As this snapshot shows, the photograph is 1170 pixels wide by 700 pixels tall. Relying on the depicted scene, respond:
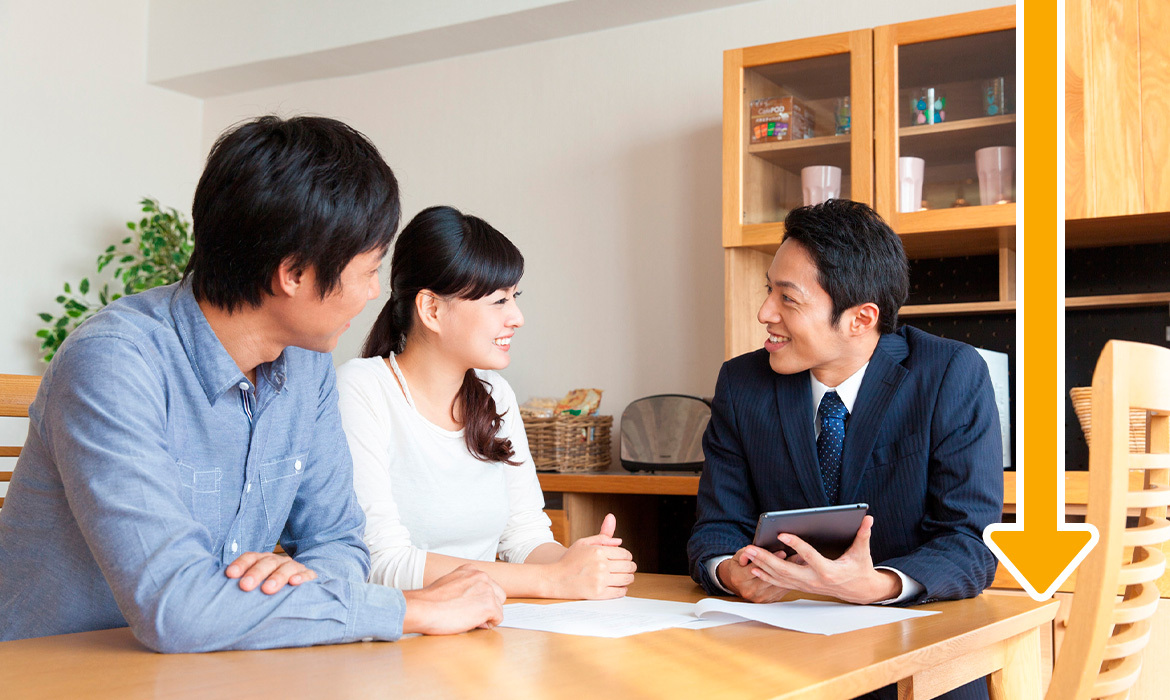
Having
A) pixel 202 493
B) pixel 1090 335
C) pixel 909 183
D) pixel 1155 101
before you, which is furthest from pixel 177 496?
pixel 1090 335

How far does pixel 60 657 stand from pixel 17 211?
3248mm

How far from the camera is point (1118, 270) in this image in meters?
2.71

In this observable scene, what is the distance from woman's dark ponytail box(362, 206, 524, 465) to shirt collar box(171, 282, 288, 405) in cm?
68

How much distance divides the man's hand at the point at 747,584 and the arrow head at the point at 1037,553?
1.88ft

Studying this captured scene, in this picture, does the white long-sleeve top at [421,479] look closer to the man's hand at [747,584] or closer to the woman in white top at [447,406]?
the woman in white top at [447,406]

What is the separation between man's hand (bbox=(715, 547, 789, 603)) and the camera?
1.38 meters

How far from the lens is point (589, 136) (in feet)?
11.3

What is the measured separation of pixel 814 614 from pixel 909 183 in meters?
1.66

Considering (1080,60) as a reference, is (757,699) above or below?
below

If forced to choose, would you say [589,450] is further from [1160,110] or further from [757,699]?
[757,699]

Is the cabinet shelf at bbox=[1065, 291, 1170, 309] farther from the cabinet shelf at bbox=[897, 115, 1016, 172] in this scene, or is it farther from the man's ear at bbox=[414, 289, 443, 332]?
the man's ear at bbox=[414, 289, 443, 332]


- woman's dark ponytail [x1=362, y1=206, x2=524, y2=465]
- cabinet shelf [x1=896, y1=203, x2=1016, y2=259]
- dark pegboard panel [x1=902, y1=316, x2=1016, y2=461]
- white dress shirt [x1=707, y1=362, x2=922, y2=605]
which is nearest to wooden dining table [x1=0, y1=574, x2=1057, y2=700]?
white dress shirt [x1=707, y1=362, x2=922, y2=605]

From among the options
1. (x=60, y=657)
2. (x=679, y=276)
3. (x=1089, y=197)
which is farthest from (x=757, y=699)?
(x=679, y=276)

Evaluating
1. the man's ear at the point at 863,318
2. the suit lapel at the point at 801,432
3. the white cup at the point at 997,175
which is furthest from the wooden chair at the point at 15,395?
the white cup at the point at 997,175
